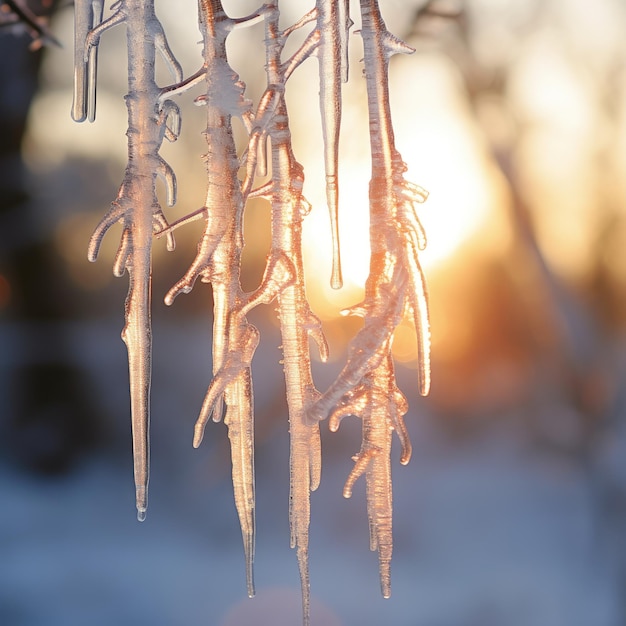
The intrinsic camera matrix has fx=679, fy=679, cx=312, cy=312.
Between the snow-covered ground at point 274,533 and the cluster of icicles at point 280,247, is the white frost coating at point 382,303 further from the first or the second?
the snow-covered ground at point 274,533

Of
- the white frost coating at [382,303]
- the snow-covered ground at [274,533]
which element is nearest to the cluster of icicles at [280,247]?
the white frost coating at [382,303]

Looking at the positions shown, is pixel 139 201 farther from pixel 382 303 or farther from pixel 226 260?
pixel 382 303

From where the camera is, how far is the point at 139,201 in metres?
0.64

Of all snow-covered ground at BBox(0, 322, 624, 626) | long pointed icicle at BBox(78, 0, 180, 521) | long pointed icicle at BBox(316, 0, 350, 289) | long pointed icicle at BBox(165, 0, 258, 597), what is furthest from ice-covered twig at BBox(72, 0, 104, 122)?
snow-covered ground at BBox(0, 322, 624, 626)

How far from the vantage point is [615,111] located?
208 cm

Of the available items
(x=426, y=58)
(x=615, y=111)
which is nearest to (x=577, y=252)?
(x=615, y=111)

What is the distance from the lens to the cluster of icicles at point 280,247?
0.60 m

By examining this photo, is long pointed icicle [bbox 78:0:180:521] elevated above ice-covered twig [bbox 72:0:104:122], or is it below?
below

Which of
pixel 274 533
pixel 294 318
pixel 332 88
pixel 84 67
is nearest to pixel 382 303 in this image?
pixel 294 318

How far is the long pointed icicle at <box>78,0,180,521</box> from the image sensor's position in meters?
0.61

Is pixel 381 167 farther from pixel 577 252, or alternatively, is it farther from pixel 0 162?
pixel 0 162

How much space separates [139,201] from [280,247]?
14 cm

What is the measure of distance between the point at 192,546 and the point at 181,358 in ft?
2.11

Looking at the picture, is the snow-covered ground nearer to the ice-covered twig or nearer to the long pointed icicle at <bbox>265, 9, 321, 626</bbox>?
the long pointed icicle at <bbox>265, 9, 321, 626</bbox>
